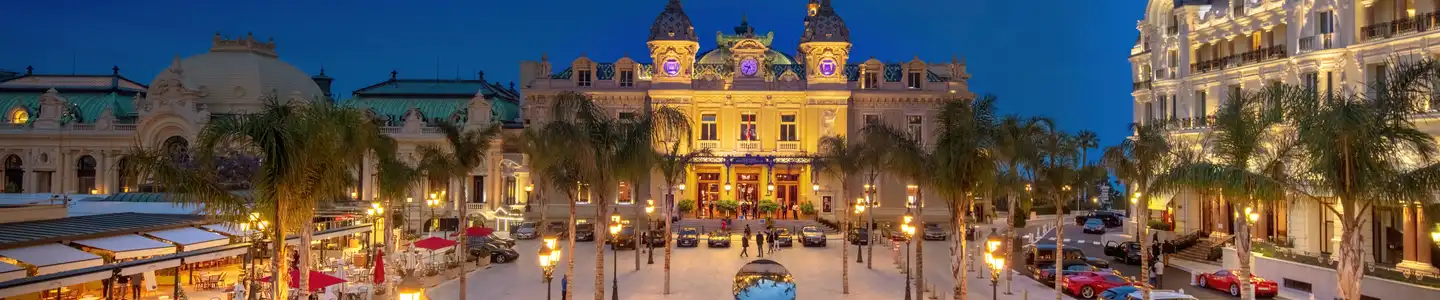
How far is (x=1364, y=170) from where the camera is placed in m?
22.0

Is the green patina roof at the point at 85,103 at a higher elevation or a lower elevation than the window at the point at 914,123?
higher

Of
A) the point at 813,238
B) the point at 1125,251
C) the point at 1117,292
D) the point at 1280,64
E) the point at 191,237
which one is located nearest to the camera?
the point at 1117,292

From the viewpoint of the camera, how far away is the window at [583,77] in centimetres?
7495

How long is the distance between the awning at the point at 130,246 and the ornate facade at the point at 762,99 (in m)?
40.4

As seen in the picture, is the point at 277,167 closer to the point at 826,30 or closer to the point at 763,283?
the point at 763,283

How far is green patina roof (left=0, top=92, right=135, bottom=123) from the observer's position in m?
72.8

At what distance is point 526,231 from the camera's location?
205 feet

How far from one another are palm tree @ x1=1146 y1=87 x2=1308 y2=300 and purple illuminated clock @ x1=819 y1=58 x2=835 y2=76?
45469 mm

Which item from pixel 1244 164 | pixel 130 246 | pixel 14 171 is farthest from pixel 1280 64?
pixel 14 171

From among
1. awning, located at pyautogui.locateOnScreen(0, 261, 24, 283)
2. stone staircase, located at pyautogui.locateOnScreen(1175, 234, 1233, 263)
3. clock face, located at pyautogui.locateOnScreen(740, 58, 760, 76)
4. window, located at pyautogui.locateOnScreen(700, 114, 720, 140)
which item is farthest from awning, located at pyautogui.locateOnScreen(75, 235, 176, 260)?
clock face, located at pyautogui.locateOnScreen(740, 58, 760, 76)

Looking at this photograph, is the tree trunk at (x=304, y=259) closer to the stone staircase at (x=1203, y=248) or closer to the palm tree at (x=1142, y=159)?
the palm tree at (x=1142, y=159)

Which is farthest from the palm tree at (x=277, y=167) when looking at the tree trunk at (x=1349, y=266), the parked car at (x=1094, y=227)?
the parked car at (x=1094, y=227)

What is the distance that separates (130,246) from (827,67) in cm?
5025

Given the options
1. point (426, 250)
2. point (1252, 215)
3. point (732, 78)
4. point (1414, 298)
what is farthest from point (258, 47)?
point (1414, 298)
